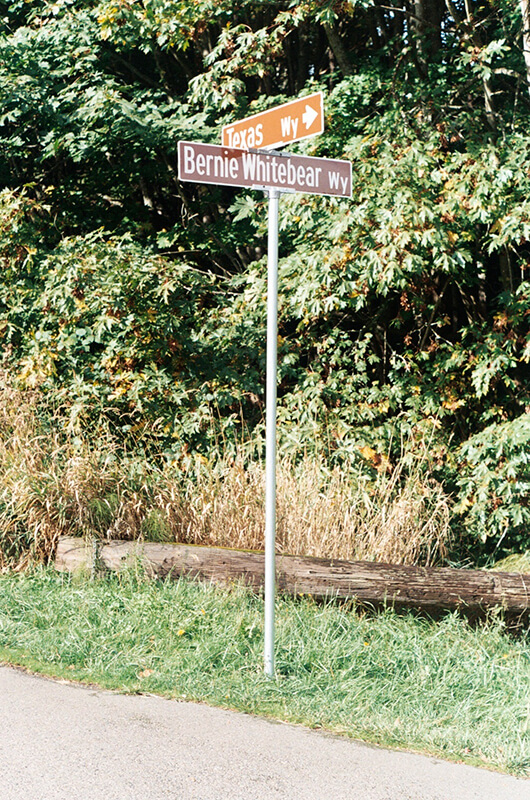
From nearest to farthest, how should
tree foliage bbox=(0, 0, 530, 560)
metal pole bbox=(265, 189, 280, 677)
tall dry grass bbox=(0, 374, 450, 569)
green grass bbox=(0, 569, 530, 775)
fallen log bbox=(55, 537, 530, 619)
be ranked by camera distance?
green grass bbox=(0, 569, 530, 775) → metal pole bbox=(265, 189, 280, 677) → fallen log bbox=(55, 537, 530, 619) → tall dry grass bbox=(0, 374, 450, 569) → tree foliage bbox=(0, 0, 530, 560)

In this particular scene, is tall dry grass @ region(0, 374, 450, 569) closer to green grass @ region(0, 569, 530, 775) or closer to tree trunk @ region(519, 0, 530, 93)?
green grass @ region(0, 569, 530, 775)

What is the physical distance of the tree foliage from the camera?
791 centimetres

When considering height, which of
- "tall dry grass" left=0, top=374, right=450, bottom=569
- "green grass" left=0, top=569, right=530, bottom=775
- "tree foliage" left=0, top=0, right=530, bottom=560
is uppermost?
"tree foliage" left=0, top=0, right=530, bottom=560

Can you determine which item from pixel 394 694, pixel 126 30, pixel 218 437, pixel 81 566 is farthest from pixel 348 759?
pixel 126 30

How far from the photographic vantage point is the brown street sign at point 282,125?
4.91 metres

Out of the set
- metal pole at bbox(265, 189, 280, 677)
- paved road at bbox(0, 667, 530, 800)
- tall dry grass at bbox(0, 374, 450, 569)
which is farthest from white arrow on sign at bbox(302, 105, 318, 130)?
paved road at bbox(0, 667, 530, 800)

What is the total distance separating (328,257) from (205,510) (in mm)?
2621

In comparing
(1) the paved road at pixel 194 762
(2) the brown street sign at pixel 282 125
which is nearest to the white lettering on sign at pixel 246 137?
(2) the brown street sign at pixel 282 125

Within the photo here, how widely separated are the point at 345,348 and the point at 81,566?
4328 millimetres

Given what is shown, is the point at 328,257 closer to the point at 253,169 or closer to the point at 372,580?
the point at 253,169

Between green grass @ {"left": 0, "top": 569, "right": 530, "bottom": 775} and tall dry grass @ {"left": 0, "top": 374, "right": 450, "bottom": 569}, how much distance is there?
0.68 metres

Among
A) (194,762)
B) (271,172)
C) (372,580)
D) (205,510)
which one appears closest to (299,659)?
(372,580)

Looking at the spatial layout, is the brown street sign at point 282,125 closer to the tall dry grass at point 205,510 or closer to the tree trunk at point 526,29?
the tall dry grass at point 205,510

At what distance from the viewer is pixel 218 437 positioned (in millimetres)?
9086
